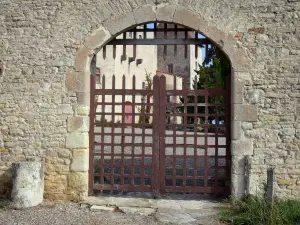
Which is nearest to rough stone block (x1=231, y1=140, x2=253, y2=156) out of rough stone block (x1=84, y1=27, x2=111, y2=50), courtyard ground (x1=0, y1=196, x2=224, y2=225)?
courtyard ground (x1=0, y1=196, x2=224, y2=225)

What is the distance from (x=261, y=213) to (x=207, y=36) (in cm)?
257

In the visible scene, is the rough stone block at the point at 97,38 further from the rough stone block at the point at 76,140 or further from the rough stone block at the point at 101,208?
the rough stone block at the point at 101,208

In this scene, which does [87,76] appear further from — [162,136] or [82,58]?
[162,136]

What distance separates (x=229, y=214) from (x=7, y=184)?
336 centimetres

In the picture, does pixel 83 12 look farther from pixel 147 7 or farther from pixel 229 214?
pixel 229 214

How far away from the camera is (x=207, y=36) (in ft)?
15.5

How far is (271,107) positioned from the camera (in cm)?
464

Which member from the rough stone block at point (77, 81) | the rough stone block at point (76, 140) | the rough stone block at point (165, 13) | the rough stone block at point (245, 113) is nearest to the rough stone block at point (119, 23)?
the rough stone block at point (165, 13)

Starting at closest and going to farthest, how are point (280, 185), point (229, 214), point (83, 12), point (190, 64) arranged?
point (229, 214) < point (280, 185) < point (83, 12) < point (190, 64)

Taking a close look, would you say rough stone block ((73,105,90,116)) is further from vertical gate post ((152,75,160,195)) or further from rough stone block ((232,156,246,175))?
rough stone block ((232,156,246,175))

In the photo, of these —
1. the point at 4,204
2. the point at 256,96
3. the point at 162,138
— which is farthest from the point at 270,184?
the point at 4,204

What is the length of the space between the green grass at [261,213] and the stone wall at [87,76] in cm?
32

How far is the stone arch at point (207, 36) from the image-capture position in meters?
4.65

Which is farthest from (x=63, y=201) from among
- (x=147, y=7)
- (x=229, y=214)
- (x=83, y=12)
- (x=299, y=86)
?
(x=299, y=86)
